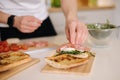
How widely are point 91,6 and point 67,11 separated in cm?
118

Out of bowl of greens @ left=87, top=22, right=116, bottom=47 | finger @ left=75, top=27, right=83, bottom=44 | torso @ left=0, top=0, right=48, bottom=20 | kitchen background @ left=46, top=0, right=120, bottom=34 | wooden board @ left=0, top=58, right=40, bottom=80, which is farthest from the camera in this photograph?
kitchen background @ left=46, top=0, right=120, bottom=34

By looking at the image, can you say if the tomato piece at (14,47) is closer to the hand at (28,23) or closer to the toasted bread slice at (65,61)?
the hand at (28,23)

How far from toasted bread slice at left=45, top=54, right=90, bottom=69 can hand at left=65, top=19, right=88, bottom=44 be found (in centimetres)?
17

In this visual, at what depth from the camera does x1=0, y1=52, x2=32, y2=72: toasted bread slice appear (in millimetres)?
803

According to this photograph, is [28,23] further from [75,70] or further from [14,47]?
[75,70]

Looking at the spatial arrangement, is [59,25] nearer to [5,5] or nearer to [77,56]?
[5,5]

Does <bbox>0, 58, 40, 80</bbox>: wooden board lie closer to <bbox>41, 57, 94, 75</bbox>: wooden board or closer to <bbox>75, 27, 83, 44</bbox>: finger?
<bbox>41, 57, 94, 75</bbox>: wooden board

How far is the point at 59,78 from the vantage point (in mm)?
775

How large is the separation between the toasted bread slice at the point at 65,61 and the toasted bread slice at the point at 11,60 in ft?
0.33

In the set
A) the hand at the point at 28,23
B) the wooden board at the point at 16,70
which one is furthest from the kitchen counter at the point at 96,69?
the hand at the point at 28,23

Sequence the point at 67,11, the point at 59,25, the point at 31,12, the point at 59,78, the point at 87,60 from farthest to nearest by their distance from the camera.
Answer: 1. the point at 59,25
2. the point at 31,12
3. the point at 67,11
4. the point at 87,60
5. the point at 59,78

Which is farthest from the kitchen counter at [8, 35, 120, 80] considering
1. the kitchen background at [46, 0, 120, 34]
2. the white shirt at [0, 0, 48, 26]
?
the kitchen background at [46, 0, 120, 34]

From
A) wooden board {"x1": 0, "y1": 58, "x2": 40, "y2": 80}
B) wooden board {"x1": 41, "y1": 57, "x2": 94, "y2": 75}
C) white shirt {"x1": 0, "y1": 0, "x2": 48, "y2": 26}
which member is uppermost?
white shirt {"x1": 0, "y1": 0, "x2": 48, "y2": 26}

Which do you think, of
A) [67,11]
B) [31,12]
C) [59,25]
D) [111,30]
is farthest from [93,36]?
[59,25]
